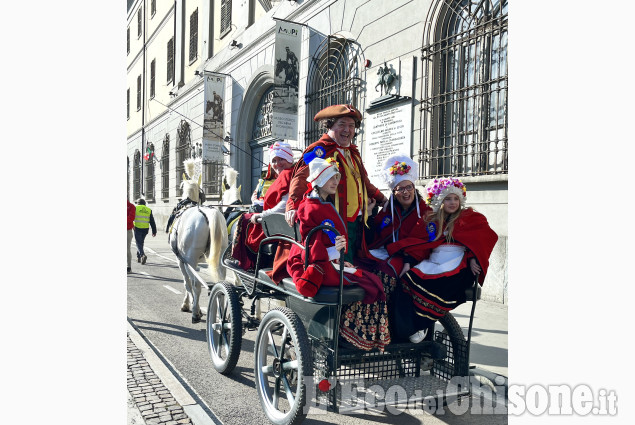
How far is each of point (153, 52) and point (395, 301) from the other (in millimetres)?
28108

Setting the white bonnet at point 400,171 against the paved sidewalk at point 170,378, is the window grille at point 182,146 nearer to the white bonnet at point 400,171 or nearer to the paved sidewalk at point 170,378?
the paved sidewalk at point 170,378

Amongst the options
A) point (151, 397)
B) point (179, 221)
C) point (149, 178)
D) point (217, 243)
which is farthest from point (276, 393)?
point (149, 178)

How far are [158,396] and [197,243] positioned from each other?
112 inches

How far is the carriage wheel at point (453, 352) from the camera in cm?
334

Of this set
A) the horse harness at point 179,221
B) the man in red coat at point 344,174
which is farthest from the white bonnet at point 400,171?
the horse harness at point 179,221

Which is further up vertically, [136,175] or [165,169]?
[136,175]

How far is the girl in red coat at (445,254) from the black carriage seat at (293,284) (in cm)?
51

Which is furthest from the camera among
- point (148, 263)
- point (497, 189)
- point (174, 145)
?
point (174, 145)

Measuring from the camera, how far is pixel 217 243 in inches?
237

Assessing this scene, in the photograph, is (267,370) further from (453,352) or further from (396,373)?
(453,352)

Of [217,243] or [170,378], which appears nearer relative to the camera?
[170,378]

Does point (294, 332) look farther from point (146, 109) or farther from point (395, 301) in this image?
point (146, 109)
